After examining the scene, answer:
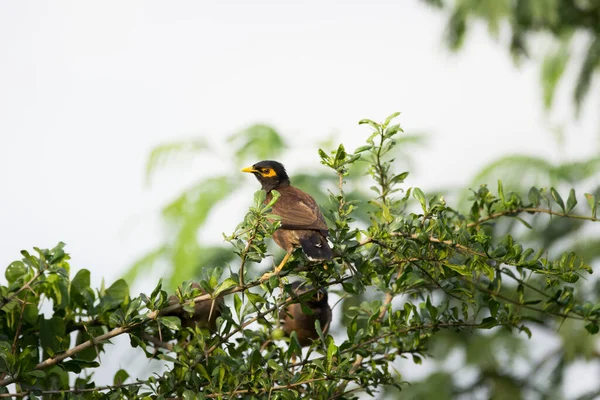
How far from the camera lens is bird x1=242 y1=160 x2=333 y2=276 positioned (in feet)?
5.21

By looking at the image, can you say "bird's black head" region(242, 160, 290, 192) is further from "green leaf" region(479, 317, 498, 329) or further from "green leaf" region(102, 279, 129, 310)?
"green leaf" region(479, 317, 498, 329)

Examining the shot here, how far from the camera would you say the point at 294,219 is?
1.83 metres

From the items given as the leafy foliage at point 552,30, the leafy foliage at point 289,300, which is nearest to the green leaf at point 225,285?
the leafy foliage at point 289,300

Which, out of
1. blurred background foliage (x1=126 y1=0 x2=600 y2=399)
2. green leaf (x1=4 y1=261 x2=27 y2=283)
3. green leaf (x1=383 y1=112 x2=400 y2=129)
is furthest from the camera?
blurred background foliage (x1=126 y1=0 x2=600 y2=399)

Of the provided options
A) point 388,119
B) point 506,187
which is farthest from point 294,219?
point 506,187

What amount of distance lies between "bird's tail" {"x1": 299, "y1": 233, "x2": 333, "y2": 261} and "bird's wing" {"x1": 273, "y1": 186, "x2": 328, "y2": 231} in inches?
4.2

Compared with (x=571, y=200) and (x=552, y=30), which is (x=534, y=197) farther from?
(x=552, y=30)

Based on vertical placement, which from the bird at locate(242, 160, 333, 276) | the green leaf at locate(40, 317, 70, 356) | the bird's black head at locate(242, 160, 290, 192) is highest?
the bird's black head at locate(242, 160, 290, 192)

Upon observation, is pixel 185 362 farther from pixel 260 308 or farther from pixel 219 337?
pixel 260 308

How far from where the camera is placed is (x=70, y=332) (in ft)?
5.96

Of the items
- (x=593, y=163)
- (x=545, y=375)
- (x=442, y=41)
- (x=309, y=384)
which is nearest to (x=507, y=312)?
(x=309, y=384)

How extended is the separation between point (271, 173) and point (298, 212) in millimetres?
405

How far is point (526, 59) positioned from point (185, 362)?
5.55 meters

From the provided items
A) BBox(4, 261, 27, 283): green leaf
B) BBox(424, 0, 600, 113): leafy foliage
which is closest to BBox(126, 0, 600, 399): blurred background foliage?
BBox(424, 0, 600, 113): leafy foliage
